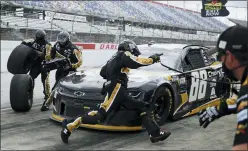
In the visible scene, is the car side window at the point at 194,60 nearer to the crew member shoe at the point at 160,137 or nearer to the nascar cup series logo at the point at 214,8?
the nascar cup series logo at the point at 214,8

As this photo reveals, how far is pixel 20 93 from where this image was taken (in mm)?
7375

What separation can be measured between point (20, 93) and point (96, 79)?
190 cm

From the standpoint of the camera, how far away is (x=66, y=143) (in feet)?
17.5

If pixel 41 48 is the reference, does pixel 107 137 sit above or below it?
below

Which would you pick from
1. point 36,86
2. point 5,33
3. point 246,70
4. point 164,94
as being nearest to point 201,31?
point 5,33

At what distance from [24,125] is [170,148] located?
266cm

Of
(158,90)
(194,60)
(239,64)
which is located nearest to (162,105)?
(158,90)

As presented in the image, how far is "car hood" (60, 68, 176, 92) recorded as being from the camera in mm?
5941

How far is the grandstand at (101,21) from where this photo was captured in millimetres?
19195

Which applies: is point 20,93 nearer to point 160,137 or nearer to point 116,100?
point 116,100

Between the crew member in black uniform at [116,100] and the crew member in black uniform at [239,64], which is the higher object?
the crew member in black uniform at [239,64]

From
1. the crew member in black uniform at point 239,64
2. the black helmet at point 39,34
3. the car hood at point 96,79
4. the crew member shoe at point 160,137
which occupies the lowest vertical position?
A: the crew member shoe at point 160,137

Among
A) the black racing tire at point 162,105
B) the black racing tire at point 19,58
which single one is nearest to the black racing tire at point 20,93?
the black racing tire at point 19,58

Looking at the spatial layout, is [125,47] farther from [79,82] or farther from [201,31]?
[201,31]
